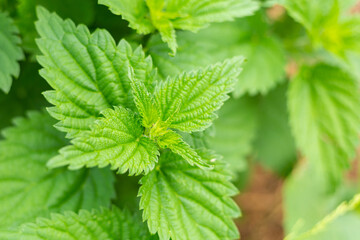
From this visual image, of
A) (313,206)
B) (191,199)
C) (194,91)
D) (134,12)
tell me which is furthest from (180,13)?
(313,206)

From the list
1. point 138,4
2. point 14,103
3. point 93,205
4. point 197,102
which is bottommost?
point 93,205

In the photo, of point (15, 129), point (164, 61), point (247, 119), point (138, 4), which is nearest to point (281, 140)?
point (247, 119)

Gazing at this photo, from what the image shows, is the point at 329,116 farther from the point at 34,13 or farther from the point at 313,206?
the point at 34,13

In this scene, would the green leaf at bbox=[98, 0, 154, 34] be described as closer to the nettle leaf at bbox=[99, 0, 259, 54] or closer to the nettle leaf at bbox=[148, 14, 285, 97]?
the nettle leaf at bbox=[99, 0, 259, 54]

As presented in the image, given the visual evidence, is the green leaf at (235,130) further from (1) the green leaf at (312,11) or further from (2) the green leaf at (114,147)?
(2) the green leaf at (114,147)

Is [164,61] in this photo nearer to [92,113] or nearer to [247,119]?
[92,113]

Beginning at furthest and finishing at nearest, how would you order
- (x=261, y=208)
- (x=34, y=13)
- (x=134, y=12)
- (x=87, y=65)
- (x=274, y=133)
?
(x=261, y=208)
(x=274, y=133)
(x=34, y=13)
(x=134, y=12)
(x=87, y=65)

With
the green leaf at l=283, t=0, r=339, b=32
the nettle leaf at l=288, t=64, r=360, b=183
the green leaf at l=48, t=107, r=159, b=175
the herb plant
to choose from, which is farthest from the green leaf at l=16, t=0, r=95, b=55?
the nettle leaf at l=288, t=64, r=360, b=183
